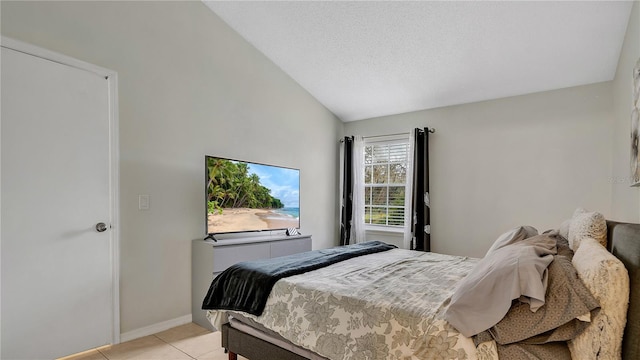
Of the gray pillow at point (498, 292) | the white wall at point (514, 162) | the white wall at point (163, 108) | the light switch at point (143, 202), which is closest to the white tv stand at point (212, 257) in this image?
the white wall at point (163, 108)

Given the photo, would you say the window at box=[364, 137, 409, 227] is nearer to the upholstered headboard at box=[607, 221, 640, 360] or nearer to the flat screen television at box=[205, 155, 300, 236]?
the flat screen television at box=[205, 155, 300, 236]

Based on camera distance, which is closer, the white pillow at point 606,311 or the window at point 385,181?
the white pillow at point 606,311

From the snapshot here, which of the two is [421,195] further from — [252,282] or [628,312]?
[628,312]

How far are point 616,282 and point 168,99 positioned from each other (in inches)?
126

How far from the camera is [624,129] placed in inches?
103

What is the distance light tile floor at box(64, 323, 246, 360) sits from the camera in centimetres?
233

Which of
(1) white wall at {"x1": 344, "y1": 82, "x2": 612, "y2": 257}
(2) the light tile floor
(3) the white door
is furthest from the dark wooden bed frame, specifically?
(1) white wall at {"x1": 344, "y1": 82, "x2": 612, "y2": 257}

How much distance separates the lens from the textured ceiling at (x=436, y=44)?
266cm

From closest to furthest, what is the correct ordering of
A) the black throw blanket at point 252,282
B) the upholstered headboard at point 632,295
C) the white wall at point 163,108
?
1. the upholstered headboard at point 632,295
2. the black throw blanket at point 252,282
3. the white wall at point 163,108

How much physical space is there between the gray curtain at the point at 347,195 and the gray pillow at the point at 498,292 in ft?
11.7

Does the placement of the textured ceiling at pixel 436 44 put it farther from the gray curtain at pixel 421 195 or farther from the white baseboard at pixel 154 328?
the white baseboard at pixel 154 328

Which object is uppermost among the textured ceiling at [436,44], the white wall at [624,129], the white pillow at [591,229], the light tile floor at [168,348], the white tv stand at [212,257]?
the textured ceiling at [436,44]

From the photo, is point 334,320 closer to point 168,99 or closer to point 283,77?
point 168,99

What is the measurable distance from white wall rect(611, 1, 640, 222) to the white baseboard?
11.6 feet
